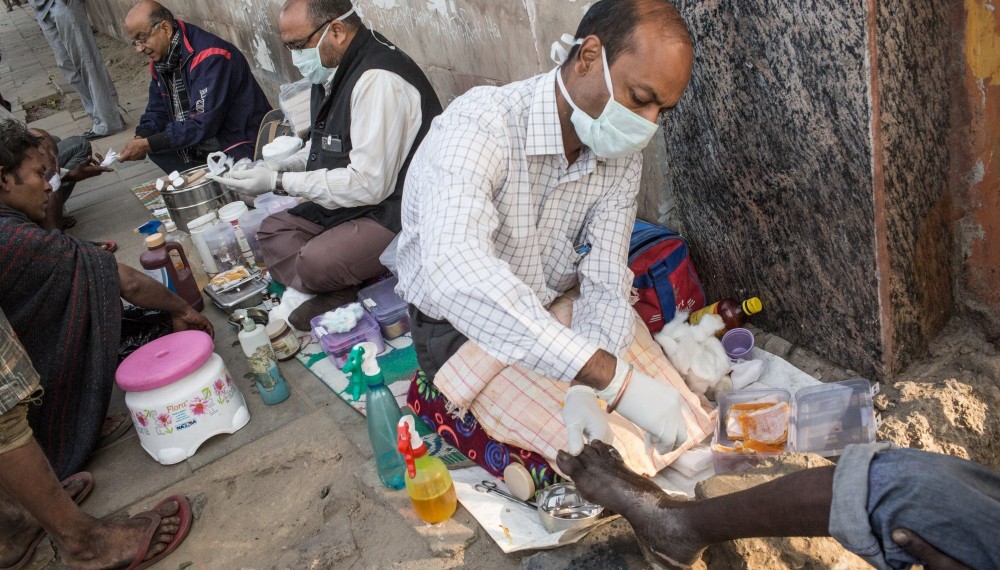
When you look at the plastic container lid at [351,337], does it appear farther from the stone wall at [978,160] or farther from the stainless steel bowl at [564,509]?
the stone wall at [978,160]

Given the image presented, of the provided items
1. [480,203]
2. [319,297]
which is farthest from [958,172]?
[319,297]

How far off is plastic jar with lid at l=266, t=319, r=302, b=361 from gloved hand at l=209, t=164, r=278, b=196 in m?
0.74

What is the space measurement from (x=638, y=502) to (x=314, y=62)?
2.66m

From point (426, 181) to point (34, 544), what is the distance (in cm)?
195

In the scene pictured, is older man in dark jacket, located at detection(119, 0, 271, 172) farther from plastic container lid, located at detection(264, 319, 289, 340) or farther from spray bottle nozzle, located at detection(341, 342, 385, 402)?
spray bottle nozzle, located at detection(341, 342, 385, 402)

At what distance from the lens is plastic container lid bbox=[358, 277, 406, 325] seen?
3.74 meters

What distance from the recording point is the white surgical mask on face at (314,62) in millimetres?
3781

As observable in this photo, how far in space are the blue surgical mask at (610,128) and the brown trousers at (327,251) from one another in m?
1.75

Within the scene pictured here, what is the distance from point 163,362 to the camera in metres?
3.15

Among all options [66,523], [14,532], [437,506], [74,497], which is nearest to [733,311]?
[437,506]

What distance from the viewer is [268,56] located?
689cm

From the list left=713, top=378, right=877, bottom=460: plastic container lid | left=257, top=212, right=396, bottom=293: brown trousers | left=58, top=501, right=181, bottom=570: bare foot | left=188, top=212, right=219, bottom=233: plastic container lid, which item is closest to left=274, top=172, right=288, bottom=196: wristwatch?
left=257, top=212, right=396, bottom=293: brown trousers

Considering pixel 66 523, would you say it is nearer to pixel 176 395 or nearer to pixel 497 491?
pixel 176 395

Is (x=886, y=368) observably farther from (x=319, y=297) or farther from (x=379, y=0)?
(x=379, y=0)
